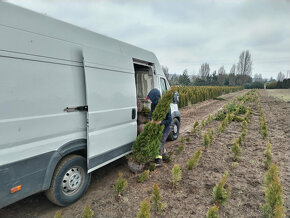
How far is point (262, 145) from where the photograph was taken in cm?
603

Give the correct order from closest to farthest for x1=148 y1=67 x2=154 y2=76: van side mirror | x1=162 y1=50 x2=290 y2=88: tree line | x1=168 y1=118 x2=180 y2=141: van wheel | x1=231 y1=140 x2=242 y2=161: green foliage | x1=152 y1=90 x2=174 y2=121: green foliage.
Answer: x1=152 y1=90 x2=174 y2=121: green foliage → x1=231 y1=140 x2=242 y2=161: green foliage → x1=148 y1=67 x2=154 y2=76: van side mirror → x1=168 y1=118 x2=180 y2=141: van wheel → x1=162 y1=50 x2=290 y2=88: tree line

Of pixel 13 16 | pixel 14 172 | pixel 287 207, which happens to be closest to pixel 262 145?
pixel 287 207

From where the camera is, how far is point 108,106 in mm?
3268

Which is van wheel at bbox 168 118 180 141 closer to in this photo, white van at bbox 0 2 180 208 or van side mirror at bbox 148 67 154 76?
van side mirror at bbox 148 67 154 76

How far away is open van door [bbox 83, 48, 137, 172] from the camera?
115 inches

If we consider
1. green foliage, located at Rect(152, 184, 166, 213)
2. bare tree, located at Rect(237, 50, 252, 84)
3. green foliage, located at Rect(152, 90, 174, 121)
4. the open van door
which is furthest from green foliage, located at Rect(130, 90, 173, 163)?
bare tree, located at Rect(237, 50, 252, 84)

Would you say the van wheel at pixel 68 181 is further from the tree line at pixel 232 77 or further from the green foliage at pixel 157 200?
the tree line at pixel 232 77

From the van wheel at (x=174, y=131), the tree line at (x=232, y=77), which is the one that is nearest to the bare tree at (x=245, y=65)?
the tree line at (x=232, y=77)

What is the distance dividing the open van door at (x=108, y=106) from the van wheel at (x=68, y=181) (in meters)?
0.19

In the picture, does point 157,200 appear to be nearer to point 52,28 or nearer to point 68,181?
point 68,181

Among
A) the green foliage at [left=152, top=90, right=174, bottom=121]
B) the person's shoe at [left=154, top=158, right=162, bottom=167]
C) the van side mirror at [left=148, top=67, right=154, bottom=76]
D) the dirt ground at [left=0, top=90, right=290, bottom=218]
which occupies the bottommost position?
the dirt ground at [left=0, top=90, right=290, bottom=218]

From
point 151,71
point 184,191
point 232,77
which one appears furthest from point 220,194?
point 232,77

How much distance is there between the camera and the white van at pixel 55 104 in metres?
2.04

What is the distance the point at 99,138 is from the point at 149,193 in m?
1.40
